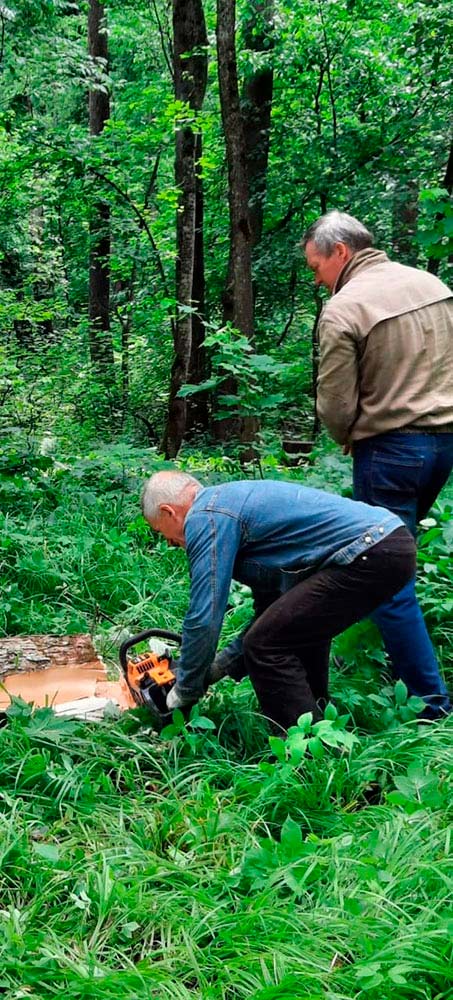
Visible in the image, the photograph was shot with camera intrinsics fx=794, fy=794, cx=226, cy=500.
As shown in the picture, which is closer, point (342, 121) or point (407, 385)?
point (407, 385)

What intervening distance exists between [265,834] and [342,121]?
9019 mm

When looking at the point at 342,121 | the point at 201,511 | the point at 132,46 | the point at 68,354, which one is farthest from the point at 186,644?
the point at 132,46

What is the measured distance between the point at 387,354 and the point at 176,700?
1437 mm

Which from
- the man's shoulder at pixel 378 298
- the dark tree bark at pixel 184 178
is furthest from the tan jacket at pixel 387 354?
the dark tree bark at pixel 184 178

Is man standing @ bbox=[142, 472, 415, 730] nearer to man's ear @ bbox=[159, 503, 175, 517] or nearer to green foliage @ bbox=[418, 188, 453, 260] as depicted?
man's ear @ bbox=[159, 503, 175, 517]

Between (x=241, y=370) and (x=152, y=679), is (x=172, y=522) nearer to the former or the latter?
(x=152, y=679)

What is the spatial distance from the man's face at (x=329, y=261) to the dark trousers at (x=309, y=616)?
1.08 metres

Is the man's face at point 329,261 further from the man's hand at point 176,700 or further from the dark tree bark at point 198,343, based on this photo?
the dark tree bark at point 198,343

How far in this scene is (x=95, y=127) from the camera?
11680 mm

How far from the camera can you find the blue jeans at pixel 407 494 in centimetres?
291

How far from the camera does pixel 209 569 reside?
8.20 feet

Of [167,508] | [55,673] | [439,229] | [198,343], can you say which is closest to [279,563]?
[167,508]

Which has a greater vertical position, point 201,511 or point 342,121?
point 342,121

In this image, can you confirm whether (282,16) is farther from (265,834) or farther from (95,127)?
(265,834)
